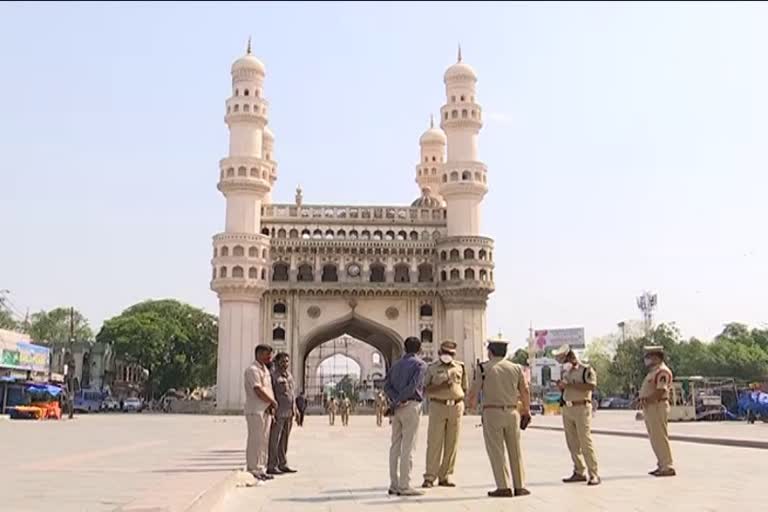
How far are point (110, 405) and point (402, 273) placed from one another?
27610 millimetres

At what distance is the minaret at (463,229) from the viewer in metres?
61.4

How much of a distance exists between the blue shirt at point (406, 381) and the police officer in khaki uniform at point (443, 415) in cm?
20

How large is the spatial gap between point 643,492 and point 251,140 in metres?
56.3

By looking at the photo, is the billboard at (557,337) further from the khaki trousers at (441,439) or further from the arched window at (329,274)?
the khaki trousers at (441,439)

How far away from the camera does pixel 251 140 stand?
207ft

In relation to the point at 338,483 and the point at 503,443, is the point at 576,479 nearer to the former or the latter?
the point at 503,443

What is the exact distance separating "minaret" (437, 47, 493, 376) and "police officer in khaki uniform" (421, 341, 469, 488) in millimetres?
49185

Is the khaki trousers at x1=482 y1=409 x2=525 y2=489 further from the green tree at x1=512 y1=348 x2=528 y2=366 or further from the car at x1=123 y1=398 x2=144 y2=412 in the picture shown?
the green tree at x1=512 y1=348 x2=528 y2=366

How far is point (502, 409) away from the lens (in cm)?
976

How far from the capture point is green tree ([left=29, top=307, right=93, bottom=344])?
9188cm

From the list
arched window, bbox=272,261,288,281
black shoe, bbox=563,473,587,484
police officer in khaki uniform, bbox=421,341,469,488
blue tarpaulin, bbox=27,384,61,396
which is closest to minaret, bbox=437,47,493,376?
arched window, bbox=272,261,288,281

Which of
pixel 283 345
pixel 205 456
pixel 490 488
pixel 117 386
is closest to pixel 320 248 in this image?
pixel 283 345

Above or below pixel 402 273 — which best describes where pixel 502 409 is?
below

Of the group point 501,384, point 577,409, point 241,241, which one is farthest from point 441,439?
point 241,241
